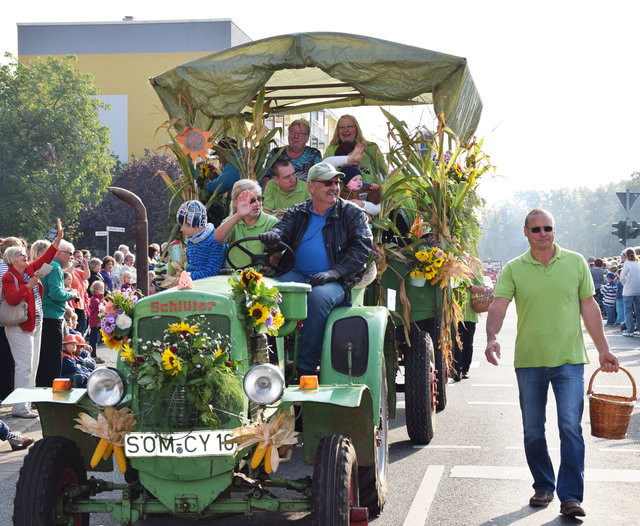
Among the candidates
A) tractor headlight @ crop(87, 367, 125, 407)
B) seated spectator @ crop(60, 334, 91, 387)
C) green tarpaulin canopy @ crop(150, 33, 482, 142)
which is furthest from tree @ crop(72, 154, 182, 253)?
tractor headlight @ crop(87, 367, 125, 407)

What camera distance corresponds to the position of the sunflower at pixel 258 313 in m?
5.20

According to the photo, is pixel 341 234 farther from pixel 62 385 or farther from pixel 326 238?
pixel 62 385

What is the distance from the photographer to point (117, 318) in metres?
5.14

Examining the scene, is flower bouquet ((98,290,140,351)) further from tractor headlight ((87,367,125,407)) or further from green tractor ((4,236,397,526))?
tractor headlight ((87,367,125,407))

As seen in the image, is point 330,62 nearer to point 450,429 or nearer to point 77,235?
point 450,429

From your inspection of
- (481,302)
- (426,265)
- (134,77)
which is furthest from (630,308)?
(134,77)

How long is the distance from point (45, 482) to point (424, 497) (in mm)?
2882

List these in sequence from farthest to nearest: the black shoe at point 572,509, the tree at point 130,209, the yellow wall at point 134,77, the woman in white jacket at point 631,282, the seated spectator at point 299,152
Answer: the yellow wall at point 134,77
the tree at point 130,209
the woman in white jacket at point 631,282
the seated spectator at point 299,152
the black shoe at point 572,509

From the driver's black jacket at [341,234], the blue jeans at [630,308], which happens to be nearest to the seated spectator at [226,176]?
the driver's black jacket at [341,234]

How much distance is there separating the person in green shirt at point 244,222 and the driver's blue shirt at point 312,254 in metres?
0.34

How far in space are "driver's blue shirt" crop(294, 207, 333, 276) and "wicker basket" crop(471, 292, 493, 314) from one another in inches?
235

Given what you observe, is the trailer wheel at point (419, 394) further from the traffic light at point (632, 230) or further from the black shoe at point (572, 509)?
the traffic light at point (632, 230)

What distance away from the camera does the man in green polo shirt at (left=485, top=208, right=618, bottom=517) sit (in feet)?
20.8

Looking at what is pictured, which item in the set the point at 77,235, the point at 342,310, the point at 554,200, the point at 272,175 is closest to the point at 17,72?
the point at 77,235
